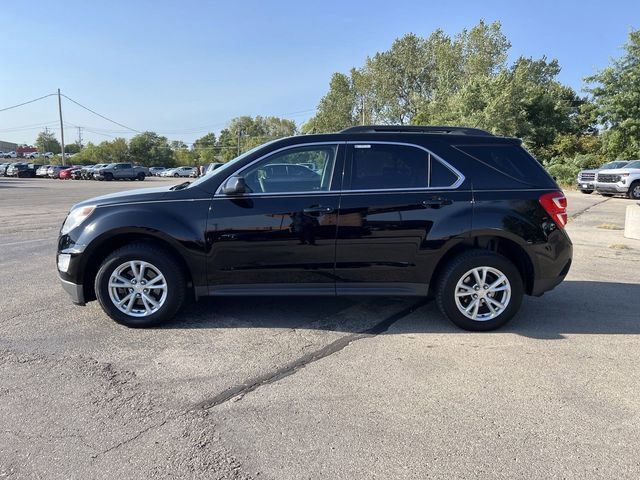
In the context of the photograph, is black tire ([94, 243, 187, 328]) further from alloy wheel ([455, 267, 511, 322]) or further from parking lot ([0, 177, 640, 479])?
alloy wheel ([455, 267, 511, 322])

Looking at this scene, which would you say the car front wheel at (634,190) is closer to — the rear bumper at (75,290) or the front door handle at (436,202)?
the front door handle at (436,202)

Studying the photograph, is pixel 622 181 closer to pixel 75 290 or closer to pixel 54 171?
pixel 75 290

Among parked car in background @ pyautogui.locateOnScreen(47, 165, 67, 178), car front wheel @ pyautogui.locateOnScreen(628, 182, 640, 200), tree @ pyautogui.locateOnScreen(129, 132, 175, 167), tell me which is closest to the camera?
car front wheel @ pyautogui.locateOnScreen(628, 182, 640, 200)

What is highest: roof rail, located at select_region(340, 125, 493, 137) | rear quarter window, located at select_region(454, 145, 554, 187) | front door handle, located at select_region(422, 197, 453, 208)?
roof rail, located at select_region(340, 125, 493, 137)

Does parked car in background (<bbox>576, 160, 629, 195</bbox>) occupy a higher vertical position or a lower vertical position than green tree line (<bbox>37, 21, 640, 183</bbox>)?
lower

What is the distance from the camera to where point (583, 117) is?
107 feet

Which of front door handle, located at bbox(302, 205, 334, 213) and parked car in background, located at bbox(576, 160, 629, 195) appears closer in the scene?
front door handle, located at bbox(302, 205, 334, 213)

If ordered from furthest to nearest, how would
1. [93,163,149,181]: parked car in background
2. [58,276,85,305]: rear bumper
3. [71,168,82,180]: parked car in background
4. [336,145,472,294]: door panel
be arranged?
[71,168,82,180]: parked car in background → [93,163,149,181]: parked car in background → [58,276,85,305]: rear bumper → [336,145,472,294]: door panel

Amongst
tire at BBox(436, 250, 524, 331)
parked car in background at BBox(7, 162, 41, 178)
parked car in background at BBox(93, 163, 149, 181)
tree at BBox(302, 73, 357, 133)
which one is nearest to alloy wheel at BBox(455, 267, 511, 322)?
tire at BBox(436, 250, 524, 331)

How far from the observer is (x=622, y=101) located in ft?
91.1

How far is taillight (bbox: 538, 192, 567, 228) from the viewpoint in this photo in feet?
14.7

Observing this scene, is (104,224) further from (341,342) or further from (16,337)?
(341,342)

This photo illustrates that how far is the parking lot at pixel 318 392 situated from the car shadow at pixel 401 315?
0.03 metres

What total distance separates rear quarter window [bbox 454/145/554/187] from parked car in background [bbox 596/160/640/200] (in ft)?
65.4
